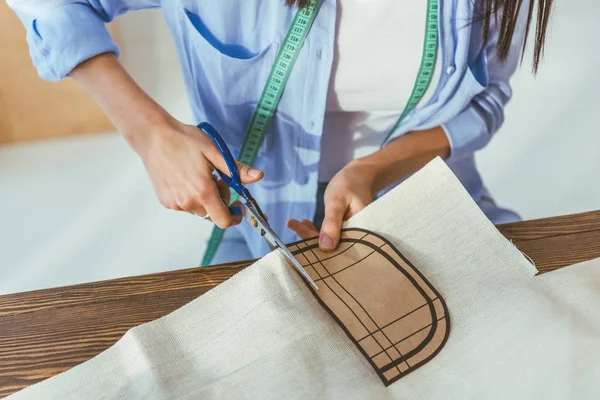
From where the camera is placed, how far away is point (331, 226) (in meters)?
0.54

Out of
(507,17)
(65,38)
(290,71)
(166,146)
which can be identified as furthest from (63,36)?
(507,17)

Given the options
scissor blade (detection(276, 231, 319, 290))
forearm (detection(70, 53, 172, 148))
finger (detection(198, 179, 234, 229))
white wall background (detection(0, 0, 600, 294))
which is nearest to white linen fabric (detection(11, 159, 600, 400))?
scissor blade (detection(276, 231, 319, 290))

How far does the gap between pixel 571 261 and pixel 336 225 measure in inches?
8.3

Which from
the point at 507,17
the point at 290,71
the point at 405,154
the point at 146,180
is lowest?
the point at 146,180

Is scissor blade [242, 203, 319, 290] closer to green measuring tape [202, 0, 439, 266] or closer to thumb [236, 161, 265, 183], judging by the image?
thumb [236, 161, 265, 183]

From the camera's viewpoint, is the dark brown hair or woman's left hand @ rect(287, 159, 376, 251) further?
the dark brown hair

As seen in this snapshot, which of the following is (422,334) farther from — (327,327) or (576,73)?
(576,73)

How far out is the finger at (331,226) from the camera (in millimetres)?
530

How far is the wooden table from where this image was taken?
458 millimetres

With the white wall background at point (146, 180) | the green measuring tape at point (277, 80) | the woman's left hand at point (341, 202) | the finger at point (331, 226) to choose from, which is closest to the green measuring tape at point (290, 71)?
the green measuring tape at point (277, 80)

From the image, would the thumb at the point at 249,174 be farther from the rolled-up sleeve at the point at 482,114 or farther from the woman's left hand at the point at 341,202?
the rolled-up sleeve at the point at 482,114

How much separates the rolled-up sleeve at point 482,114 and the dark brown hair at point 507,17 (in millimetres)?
62

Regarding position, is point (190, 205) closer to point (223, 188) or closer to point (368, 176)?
point (223, 188)

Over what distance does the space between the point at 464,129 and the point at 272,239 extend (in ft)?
1.41
